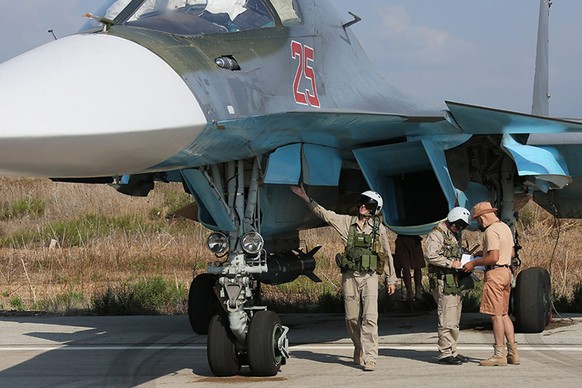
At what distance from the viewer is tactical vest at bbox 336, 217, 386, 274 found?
28.7ft

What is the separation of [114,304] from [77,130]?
8825mm

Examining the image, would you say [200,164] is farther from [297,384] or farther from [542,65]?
[542,65]

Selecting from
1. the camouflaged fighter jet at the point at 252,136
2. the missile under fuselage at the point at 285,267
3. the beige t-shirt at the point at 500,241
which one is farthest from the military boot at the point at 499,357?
the missile under fuselage at the point at 285,267

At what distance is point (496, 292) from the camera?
8.72 meters

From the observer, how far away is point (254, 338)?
27.7 ft

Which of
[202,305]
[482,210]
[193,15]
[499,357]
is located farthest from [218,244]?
[202,305]

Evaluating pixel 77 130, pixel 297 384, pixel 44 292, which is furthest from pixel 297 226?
pixel 44 292

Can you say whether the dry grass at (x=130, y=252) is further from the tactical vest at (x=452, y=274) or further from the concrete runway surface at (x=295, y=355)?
the tactical vest at (x=452, y=274)

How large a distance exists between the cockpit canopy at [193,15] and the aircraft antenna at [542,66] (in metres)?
7.87

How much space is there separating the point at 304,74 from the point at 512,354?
122 inches

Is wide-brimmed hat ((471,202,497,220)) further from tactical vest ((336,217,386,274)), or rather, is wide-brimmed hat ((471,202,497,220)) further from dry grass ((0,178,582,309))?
dry grass ((0,178,582,309))

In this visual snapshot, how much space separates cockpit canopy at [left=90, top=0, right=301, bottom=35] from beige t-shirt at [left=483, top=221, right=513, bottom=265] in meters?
2.63

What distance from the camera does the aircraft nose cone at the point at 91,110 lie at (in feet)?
19.0

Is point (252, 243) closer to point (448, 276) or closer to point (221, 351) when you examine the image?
point (221, 351)
